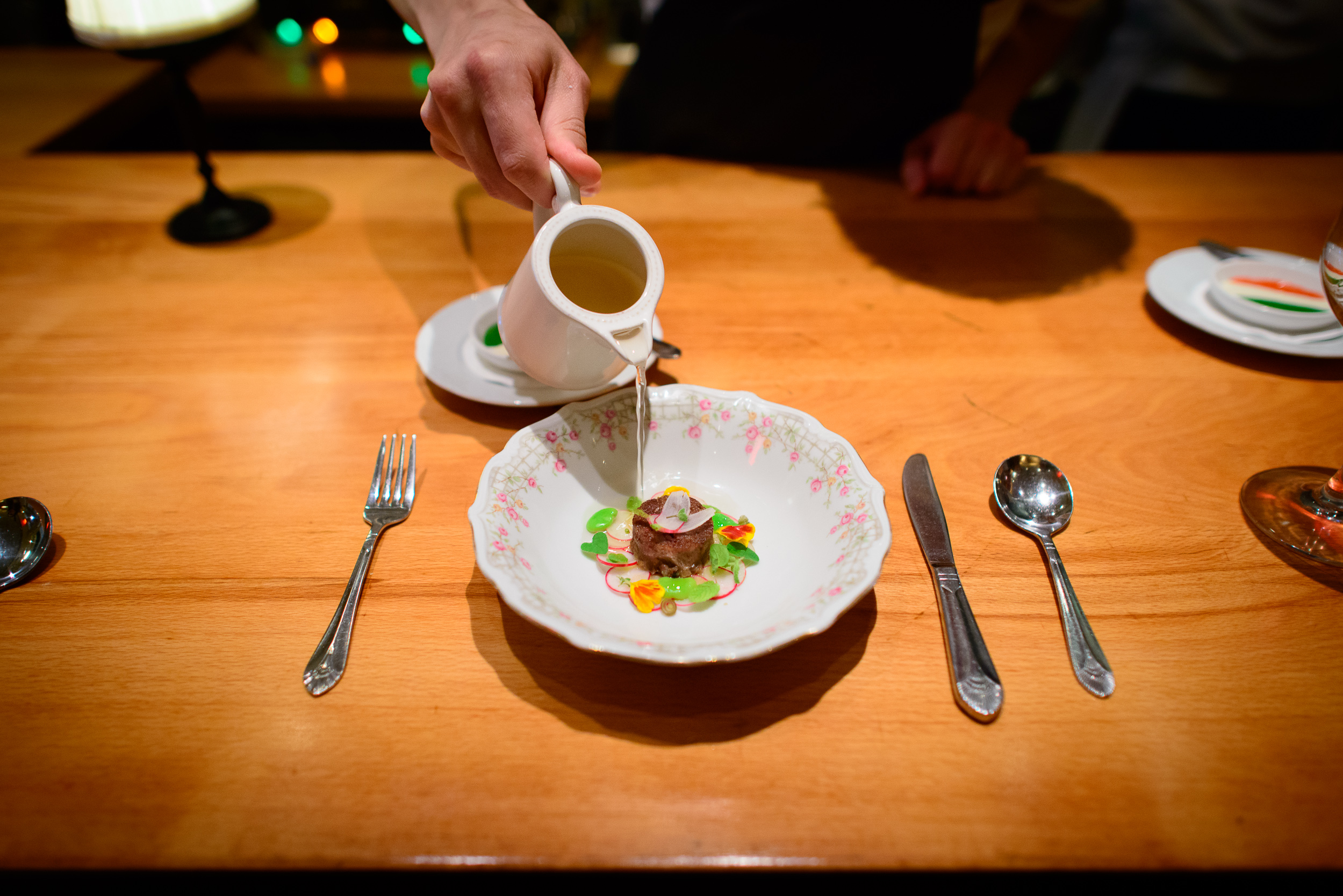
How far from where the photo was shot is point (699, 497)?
1.01m

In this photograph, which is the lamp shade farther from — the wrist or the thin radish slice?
the thin radish slice

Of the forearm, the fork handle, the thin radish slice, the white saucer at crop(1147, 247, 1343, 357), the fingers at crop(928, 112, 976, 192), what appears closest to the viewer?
the fork handle

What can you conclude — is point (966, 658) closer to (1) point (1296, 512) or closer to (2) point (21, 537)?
(1) point (1296, 512)

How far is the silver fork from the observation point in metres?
0.77

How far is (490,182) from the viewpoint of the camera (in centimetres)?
107

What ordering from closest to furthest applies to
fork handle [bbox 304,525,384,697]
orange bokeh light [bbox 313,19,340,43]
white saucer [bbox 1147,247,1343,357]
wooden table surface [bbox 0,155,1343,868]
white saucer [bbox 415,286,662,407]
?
1. wooden table surface [bbox 0,155,1343,868]
2. fork handle [bbox 304,525,384,697]
3. white saucer [bbox 415,286,662,407]
4. white saucer [bbox 1147,247,1343,357]
5. orange bokeh light [bbox 313,19,340,43]

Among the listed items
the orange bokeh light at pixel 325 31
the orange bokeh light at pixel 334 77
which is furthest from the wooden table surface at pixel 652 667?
the orange bokeh light at pixel 325 31

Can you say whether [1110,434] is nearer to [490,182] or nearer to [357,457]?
[490,182]

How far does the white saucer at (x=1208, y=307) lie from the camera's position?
48.0 inches

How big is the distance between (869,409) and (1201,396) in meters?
0.56

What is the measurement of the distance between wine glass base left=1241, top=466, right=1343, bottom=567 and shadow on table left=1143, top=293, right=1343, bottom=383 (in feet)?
0.86

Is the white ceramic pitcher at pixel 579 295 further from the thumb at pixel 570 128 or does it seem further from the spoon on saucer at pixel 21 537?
the spoon on saucer at pixel 21 537

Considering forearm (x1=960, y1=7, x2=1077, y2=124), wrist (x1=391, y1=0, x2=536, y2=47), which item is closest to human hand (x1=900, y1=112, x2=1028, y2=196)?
forearm (x1=960, y1=7, x2=1077, y2=124)

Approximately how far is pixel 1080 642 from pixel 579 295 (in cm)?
74
